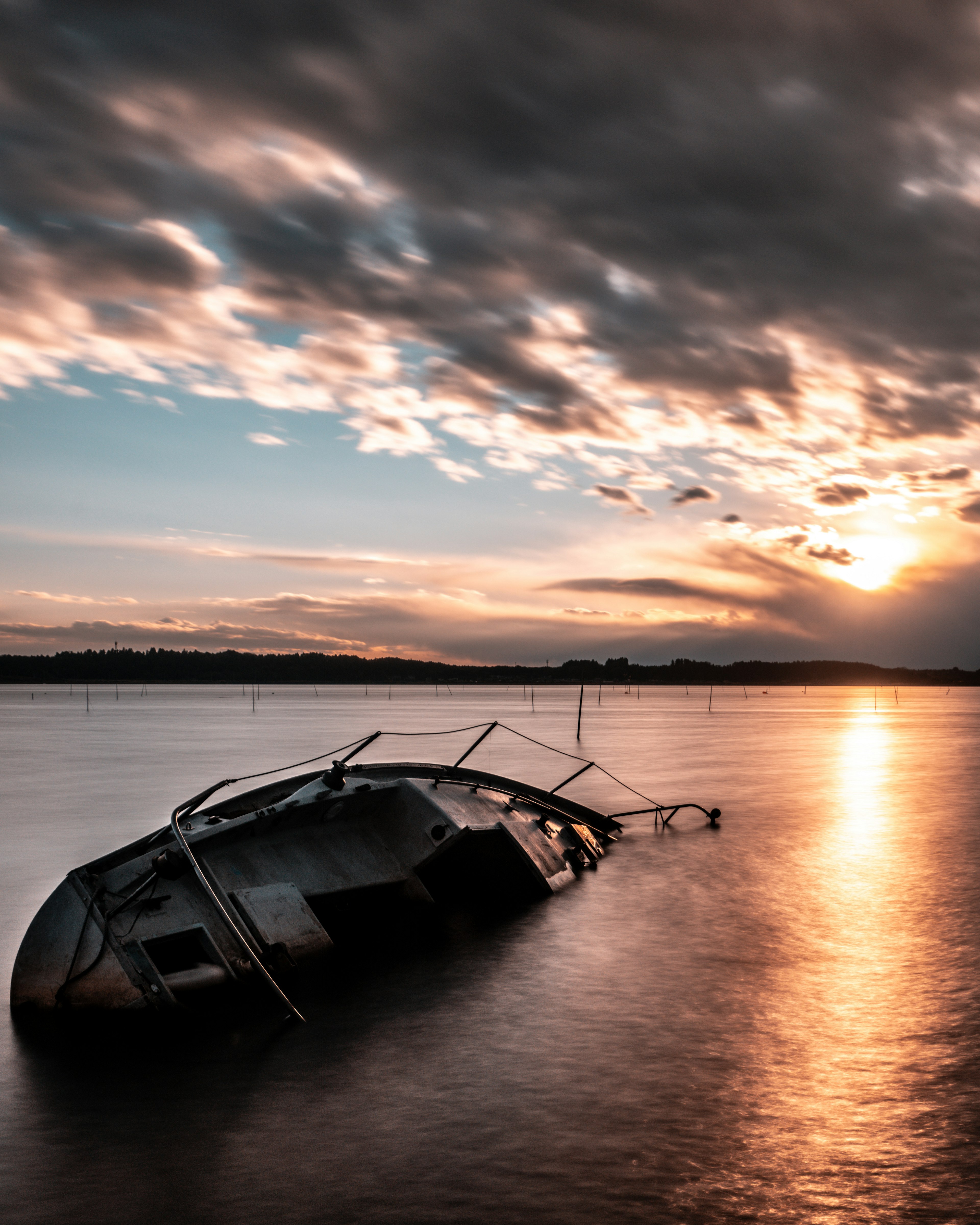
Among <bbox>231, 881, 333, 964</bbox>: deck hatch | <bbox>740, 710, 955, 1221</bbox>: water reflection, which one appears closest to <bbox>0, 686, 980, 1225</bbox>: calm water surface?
<bbox>740, 710, 955, 1221</bbox>: water reflection

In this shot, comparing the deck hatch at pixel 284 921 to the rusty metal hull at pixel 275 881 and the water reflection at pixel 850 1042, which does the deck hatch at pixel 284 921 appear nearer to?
the rusty metal hull at pixel 275 881

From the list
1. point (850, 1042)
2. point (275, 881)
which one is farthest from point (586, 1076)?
point (275, 881)

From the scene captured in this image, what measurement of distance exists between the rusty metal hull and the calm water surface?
Result: 92 centimetres

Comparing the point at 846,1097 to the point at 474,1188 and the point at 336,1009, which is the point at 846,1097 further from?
the point at 336,1009

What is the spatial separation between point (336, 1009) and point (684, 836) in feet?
59.8

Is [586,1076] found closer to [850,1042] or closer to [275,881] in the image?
[850,1042]

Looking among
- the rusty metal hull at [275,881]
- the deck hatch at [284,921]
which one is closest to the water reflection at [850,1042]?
the rusty metal hull at [275,881]

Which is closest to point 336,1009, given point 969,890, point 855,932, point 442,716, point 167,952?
point 167,952

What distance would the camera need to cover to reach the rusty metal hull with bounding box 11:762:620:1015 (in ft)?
41.6

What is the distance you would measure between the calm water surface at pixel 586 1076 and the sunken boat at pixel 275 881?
2.97ft

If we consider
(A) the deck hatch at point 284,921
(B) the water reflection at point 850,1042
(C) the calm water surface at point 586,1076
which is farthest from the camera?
(A) the deck hatch at point 284,921

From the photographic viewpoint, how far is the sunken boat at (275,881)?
499 inches

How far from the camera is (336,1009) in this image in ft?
42.8

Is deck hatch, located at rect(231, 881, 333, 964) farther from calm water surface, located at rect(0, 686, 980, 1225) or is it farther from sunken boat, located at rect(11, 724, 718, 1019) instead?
calm water surface, located at rect(0, 686, 980, 1225)
